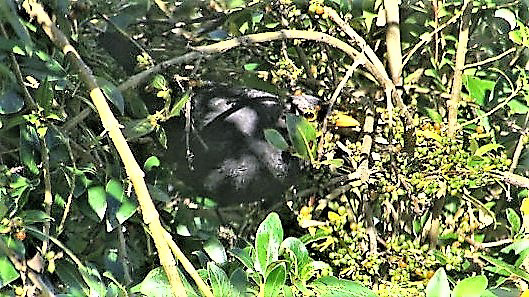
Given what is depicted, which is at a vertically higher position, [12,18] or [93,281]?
[12,18]

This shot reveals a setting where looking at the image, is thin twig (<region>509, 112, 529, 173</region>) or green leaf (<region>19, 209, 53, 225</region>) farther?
thin twig (<region>509, 112, 529, 173</region>)

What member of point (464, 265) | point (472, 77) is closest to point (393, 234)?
point (464, 265)

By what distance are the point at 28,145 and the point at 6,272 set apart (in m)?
0.12

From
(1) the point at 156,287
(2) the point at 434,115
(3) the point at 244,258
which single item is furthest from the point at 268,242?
(2) the point at 434,115

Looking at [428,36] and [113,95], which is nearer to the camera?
[113,95]

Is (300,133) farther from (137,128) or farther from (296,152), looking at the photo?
(137,128)

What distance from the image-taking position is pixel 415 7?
1.01 m

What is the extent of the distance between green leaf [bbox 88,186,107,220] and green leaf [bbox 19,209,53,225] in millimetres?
56

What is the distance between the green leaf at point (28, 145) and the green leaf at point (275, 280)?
0.26 m

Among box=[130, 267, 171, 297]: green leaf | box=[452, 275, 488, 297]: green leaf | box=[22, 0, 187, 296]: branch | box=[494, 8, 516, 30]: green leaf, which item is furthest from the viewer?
box=[494, 8, 516, 30]: green leaf

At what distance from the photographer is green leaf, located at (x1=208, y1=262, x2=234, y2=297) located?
66cm

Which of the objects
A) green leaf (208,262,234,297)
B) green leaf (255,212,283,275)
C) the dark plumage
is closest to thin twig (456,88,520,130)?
the dark plumage

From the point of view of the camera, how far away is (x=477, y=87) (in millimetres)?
1000

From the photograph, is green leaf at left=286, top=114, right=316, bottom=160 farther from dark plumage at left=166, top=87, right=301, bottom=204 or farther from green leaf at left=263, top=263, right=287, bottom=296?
green leaf at left=263, top=263, right=287, bottom=296
